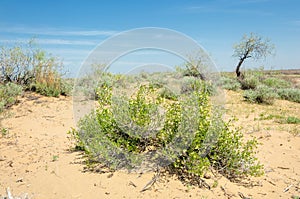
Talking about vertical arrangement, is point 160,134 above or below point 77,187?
above

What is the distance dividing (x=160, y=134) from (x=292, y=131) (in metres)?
3.52

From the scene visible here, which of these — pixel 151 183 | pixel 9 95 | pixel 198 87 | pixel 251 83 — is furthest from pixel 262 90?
pixel 9 95

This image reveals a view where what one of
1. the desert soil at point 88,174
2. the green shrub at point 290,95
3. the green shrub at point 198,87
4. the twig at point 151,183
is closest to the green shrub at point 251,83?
the green shrub at point 290,95

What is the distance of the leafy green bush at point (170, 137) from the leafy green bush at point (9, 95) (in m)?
4.51

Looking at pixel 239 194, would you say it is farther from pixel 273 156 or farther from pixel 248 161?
pixel 273 156

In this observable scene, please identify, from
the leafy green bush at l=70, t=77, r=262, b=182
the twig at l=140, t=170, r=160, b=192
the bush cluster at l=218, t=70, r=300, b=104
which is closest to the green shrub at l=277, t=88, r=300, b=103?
the bush cluster at l=218, t=70, r=300, b=104

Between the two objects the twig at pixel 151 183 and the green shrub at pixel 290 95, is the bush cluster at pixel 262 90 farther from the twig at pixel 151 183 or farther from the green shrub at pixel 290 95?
the twig at pixel 151 183

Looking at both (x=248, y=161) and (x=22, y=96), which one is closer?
(x=248, y=161)

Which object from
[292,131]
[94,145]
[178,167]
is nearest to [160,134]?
[178,167]

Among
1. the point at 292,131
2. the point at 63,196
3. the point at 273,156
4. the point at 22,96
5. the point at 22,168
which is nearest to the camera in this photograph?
the point at 63,196

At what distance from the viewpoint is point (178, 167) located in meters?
3.75

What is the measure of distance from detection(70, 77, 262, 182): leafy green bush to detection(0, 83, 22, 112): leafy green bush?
451 centimetres

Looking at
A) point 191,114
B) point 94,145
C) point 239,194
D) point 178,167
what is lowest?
point 239,194

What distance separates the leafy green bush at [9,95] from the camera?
7.55m
